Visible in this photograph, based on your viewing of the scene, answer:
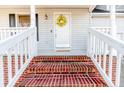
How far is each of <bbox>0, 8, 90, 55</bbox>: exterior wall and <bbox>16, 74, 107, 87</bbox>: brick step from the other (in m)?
4.63

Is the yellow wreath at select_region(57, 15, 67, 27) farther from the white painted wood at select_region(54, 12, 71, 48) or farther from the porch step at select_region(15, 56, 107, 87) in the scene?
the porch step at select_region(15, 56, 107, 87)

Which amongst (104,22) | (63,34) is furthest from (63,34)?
(104,22)

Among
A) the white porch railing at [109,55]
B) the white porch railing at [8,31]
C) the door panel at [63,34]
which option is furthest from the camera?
the door panel at [63,34]

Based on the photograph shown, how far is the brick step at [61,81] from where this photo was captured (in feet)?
13.4

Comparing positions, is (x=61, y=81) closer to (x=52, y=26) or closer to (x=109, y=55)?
(x=109, y=55)

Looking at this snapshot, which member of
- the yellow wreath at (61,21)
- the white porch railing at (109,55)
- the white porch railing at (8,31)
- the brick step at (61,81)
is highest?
the yellow wreath at (61,21)

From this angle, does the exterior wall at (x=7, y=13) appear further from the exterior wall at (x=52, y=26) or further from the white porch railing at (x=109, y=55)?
the white porch railing at (x=109, y=55)

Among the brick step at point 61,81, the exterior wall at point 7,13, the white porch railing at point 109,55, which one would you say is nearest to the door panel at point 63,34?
the exterior wall at point 7,13

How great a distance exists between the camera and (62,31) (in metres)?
9.42

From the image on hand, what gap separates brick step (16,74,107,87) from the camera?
4074 mm

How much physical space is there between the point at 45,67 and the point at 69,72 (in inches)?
25.9

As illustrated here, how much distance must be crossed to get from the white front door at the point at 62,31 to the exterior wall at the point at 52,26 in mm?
199

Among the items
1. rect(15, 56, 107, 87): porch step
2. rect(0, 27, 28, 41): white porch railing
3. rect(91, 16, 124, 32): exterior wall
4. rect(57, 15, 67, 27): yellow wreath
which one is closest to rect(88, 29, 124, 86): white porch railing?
rect(15, 56, 107, 87): porch step
